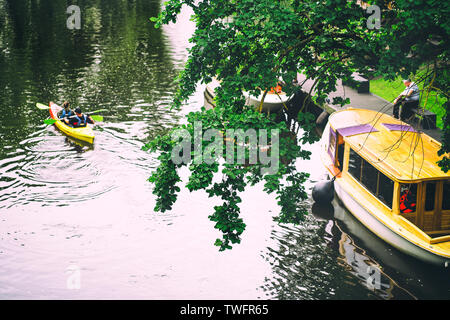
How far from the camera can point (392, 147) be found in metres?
14.3

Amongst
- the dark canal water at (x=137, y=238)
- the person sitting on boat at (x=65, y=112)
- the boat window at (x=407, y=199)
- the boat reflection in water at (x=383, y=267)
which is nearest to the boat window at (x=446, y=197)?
the boat window at (x=407, y=199)

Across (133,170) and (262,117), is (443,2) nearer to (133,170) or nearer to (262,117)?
(262,117)

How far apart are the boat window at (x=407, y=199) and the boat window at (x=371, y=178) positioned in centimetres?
45

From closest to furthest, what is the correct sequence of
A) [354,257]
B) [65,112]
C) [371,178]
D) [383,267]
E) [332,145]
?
[383,267] → [354,257] → [371,178] → [332,145] → [65,112]

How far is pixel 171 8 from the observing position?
33.2ft

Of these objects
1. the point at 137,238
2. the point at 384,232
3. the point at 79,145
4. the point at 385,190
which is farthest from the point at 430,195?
the point at 79,145

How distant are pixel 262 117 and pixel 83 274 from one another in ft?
23.0

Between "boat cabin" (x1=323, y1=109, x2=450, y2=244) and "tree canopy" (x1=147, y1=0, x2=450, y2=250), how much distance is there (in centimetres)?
221

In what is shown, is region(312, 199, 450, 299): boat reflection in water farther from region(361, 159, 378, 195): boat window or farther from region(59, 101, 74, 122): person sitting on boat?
region(59, 101, 74, 122): person sitting on boat

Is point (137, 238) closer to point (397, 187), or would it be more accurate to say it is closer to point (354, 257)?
point (354, 257)

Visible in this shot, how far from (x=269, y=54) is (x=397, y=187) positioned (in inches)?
227

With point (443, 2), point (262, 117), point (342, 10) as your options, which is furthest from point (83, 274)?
point (443, 2)

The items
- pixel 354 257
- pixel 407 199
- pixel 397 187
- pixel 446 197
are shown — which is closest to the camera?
pixel 446 197

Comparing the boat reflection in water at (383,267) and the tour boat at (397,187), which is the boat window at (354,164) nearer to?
the tour boat at (397,187)
